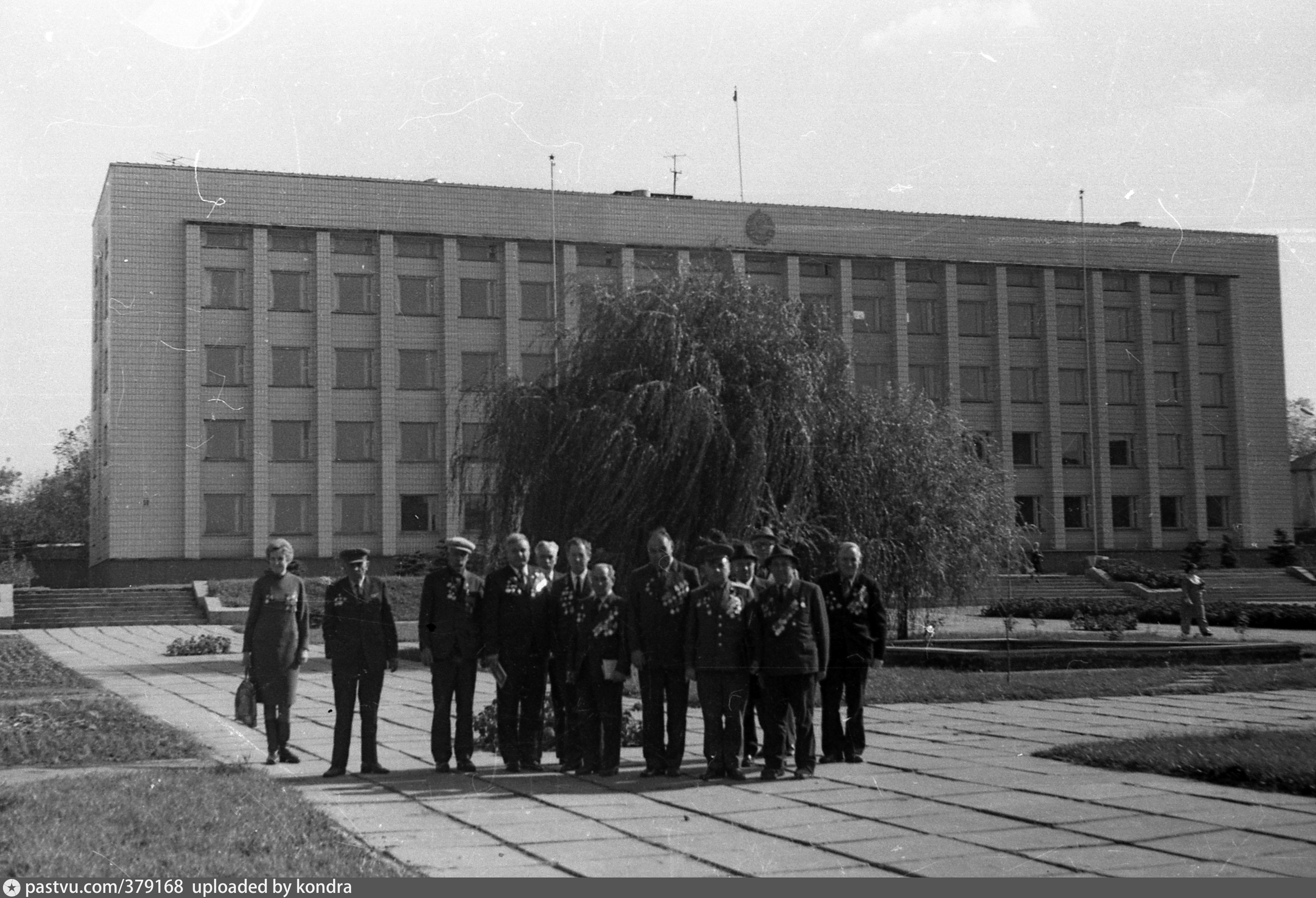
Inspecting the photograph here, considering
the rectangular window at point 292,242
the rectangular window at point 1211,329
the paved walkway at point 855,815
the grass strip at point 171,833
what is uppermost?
the rectangular window at point 292,242

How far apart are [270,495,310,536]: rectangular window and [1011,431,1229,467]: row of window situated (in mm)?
27371

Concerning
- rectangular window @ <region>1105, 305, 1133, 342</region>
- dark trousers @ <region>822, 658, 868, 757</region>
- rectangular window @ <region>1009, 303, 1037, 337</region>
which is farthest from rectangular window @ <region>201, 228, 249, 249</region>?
dark trousers @ <region>822, 658, 868, 757</region>

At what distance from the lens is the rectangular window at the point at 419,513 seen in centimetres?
5294

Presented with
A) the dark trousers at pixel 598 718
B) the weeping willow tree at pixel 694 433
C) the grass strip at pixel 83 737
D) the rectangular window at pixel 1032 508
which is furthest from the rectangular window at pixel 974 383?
the dark trousers at pixel 598 718

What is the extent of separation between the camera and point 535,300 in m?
54.5

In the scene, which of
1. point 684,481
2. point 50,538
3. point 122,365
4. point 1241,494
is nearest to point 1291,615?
point 684,481

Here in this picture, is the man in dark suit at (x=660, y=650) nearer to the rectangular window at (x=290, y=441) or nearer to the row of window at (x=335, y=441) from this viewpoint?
the row of window at (x=335, y=441)

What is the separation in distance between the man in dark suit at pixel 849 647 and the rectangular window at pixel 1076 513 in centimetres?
5011

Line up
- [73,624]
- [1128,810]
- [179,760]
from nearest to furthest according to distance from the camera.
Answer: [1128,810] < [179,760] < [73,624]

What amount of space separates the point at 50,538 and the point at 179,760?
94.1 m

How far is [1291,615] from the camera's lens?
3281 centimetres

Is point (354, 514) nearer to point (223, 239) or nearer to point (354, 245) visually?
point (354, 245)

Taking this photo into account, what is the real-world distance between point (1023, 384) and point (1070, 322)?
135 inches

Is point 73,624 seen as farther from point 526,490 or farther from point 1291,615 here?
point 1291,615
